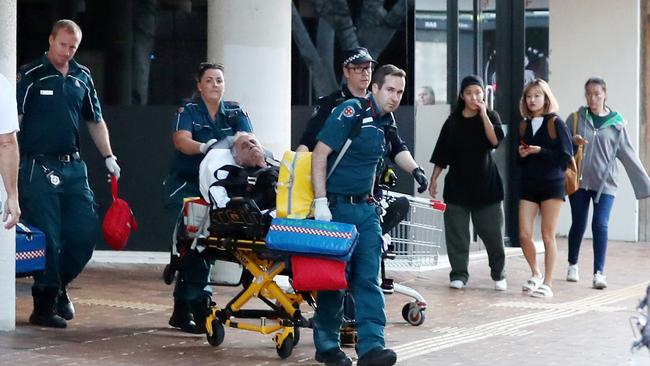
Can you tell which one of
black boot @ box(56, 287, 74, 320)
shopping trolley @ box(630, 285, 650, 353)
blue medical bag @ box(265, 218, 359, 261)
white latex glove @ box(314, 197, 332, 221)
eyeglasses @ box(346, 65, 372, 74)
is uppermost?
eyeglasses @ box(346, 65, 372, 74)

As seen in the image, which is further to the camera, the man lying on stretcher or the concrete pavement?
the man lying on stretcher

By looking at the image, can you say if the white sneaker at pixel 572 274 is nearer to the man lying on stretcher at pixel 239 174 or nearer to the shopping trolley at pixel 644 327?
the man lying on stretcher at pixel 239 174

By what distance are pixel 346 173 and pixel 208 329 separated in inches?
60.8

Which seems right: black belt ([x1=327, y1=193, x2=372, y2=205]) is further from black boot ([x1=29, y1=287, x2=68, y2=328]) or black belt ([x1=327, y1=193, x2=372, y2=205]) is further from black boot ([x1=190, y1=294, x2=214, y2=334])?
black boot ([x1=29, y1=287, x2=68, y2=328])

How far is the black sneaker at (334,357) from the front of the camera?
8.70 metres

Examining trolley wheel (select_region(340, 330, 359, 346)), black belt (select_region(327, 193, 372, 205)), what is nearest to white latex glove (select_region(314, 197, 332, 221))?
black belt (select_region(327, 193, 372, 205))

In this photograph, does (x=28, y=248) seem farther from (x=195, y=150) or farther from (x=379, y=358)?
(x=379, y=358)

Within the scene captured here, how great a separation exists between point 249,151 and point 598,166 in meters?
5.01

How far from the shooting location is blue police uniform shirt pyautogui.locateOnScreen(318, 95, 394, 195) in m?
8.66

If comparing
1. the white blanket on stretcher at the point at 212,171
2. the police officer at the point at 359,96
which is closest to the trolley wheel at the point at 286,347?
the white blanket on stretcher at the point at 212,171

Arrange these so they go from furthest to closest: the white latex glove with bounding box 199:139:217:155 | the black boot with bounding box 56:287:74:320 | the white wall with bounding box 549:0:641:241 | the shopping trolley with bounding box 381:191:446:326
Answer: the white wall with bounding box 549:0:641:241, the shopping trolley with bounding box 381:191:446:326, the black boot with bounding box 56:287:74:320, the white latex glove with bounding box 199:139:217:155

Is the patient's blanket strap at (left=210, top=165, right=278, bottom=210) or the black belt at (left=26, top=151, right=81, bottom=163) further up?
the black belt at (left=26, top=151, right=81, bottom=163)

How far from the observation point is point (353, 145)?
342 inches

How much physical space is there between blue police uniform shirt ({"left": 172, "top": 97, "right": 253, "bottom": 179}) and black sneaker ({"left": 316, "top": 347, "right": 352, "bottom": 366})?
6.76ft
